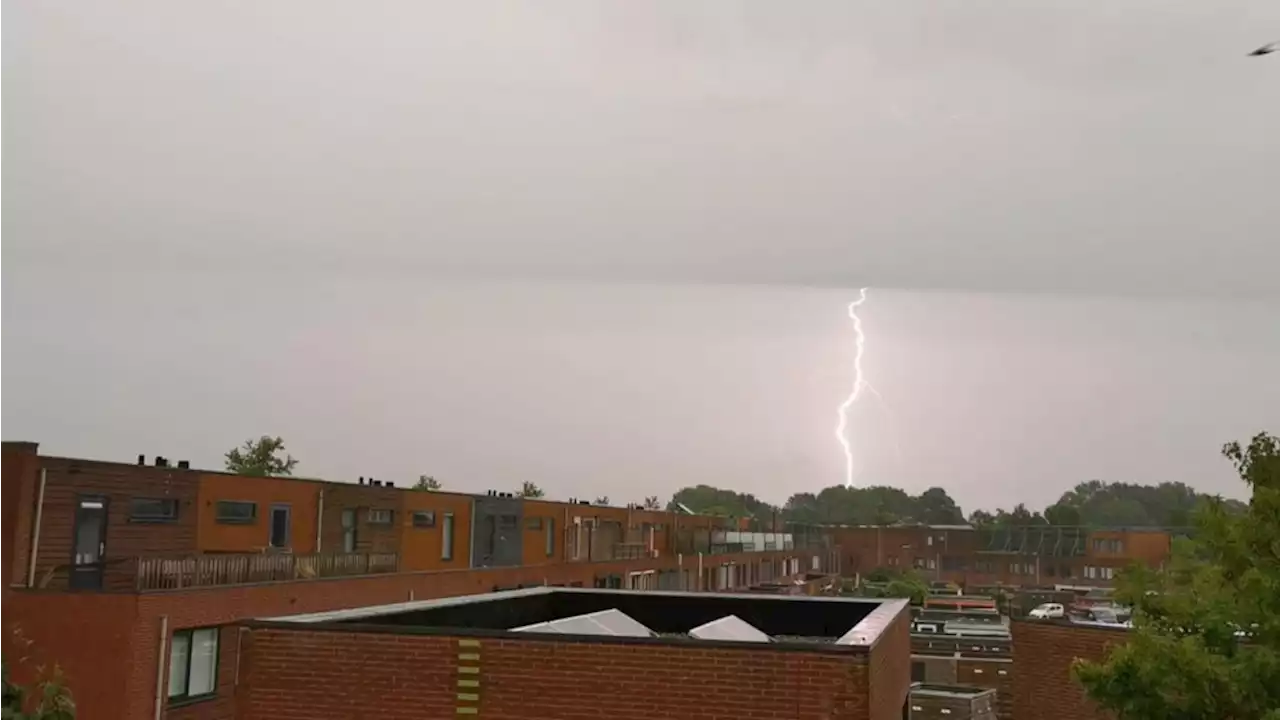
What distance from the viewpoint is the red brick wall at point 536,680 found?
32.8ft

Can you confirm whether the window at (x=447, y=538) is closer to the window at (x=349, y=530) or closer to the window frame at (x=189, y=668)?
the window at (x=349, y=530)

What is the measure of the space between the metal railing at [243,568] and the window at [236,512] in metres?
1.92

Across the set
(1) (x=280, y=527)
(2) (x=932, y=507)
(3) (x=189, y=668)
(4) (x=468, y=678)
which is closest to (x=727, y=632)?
(4) (x=468, y=678)

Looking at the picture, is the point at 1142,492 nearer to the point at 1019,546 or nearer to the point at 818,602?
the point at 1019,546

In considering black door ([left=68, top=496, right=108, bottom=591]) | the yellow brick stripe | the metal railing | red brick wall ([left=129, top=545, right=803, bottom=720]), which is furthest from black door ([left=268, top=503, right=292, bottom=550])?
the yellow brick stripe

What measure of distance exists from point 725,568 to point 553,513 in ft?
77.9

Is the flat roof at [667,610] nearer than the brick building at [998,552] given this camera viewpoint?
Yes

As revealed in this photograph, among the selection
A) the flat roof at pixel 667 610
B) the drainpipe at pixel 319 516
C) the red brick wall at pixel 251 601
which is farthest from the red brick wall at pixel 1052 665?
the drainpipe at pixel 319 516

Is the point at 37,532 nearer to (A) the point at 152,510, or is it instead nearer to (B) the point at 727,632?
(A) the point at 152,510

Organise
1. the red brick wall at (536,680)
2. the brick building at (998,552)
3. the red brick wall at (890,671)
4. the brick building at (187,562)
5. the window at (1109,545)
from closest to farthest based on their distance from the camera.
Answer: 1. the red brick wall at (536,680)
2. the red brick wall at (890,671)
3. the brick building at (187,562)
4. the window at (1109,545)
5. the brick building at (998,552)

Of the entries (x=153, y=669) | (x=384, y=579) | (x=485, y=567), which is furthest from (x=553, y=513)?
(x=153, y=669)

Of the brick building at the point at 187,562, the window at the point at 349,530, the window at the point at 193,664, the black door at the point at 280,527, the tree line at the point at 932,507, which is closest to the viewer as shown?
the brick building at the point at 187,562

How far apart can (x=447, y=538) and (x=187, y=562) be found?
719 inches

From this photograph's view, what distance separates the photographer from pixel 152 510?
88.7ft
